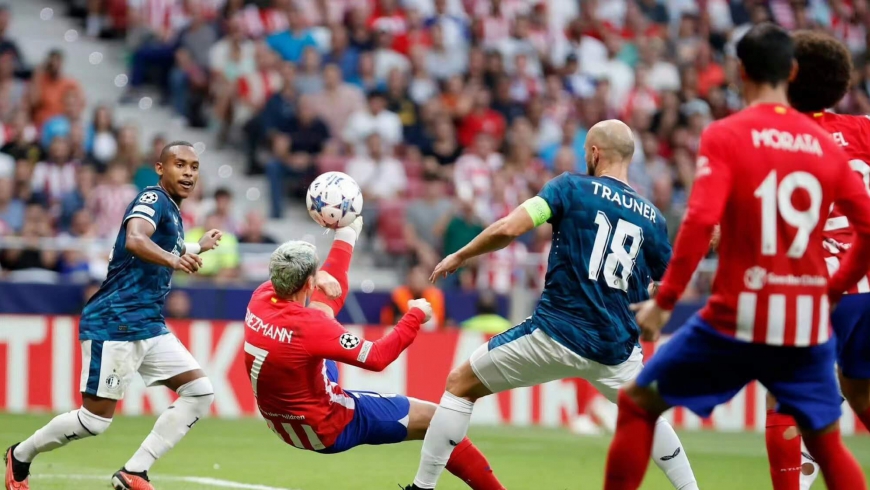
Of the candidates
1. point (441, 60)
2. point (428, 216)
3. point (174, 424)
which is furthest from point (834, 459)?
point (441, 60)

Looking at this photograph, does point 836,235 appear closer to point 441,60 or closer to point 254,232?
point 254,232

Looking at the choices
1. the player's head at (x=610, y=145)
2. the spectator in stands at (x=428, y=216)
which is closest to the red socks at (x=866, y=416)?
the player's head at (x=610, y=145)

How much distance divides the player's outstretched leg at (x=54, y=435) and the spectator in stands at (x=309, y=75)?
11.1 m

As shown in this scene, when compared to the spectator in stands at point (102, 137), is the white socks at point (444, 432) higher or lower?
lower

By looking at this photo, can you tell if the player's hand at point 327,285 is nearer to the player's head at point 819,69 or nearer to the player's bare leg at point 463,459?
the player's bare leg at point 463,459

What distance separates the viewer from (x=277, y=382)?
24.5ft

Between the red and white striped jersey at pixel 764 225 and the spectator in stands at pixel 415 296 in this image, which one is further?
the spectator in stands at pixel 415 296

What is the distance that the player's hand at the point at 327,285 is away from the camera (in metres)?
7.91

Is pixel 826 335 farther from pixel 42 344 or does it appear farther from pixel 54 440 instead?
pixel 42 344

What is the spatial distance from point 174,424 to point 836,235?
4.21m

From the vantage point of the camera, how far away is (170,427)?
8.20m

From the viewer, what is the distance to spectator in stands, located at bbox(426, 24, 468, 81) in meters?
20.4

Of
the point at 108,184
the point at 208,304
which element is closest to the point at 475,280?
the point at 208,304

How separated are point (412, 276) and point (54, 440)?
26.8ft
